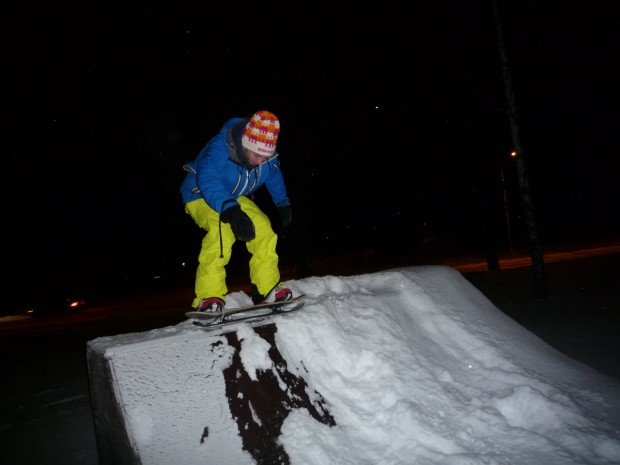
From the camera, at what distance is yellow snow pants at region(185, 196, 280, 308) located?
3.08m

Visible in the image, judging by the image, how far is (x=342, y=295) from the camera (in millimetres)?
3088

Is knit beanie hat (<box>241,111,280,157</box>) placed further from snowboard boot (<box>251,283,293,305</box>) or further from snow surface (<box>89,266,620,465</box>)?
snow surface (<box>89,266,620,465</box>)

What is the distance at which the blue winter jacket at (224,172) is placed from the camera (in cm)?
300

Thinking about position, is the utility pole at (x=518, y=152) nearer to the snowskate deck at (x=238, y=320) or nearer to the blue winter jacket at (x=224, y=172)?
the blue winter jacket at (x=224, y=172)

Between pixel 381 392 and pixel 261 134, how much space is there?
2.11 meters

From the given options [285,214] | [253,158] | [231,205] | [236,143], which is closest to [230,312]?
[231,205]

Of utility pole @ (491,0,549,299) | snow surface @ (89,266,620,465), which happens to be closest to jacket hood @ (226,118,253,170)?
snow surface @ (89,266,620,465)

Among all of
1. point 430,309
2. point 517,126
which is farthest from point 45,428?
point 517,126

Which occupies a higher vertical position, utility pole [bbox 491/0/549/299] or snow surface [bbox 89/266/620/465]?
utility pole [bbox 491/0/549/299]

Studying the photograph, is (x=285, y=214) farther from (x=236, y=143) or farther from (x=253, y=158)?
(x=236, y=143)

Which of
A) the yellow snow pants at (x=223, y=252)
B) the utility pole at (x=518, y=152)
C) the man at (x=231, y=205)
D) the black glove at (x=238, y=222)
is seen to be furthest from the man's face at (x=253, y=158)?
the utility pole at (x=518, y=152)

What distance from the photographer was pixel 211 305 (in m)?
2.95

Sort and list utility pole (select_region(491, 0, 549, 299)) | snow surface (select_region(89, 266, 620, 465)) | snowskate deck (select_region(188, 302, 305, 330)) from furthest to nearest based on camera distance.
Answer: utility pole (select_region(491, 0, 549, 299)), snowskate deck (select_region(188, 302, 305, 330)), snow surface (select_region(89, 266, 620, 465))

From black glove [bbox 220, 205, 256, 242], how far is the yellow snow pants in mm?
190
